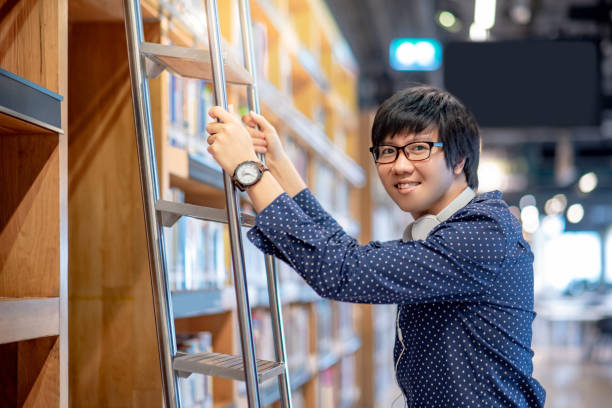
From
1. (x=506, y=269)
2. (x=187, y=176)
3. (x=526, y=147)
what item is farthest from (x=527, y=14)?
(x=526, y=147)

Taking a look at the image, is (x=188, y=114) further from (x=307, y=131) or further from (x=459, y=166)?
(x=307, y=131)

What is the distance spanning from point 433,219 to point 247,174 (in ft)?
1.51

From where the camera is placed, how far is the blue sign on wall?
21.4 ft

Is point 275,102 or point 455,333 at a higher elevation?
point 275,102

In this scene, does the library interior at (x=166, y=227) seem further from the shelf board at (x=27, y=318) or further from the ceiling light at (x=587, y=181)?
the ceiling light at (x=587, y=181)

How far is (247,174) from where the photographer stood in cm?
142

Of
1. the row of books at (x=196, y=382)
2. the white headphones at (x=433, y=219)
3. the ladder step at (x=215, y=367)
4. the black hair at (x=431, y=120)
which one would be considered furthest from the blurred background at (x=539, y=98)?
the row of books at (x=196, y=382)

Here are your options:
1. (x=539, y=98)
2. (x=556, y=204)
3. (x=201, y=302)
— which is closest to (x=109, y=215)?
(x=201, y=302)

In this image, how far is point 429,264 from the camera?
144 cm

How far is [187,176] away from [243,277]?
975mm

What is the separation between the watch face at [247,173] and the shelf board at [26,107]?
40 cm

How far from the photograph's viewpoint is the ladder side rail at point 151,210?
1516 mm

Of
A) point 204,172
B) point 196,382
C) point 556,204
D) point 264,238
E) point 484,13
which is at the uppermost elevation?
point 556,204

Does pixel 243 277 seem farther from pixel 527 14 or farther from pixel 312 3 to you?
pixel 527 14
